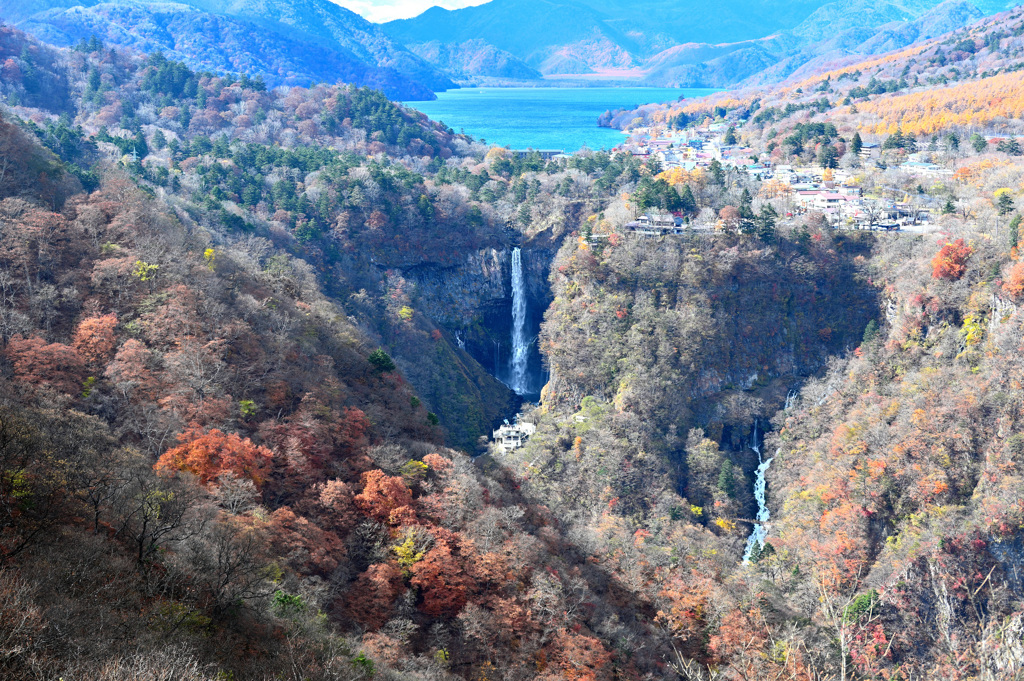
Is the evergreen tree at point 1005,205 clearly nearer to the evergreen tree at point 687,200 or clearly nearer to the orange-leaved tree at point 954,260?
the orange-leaved tree at point 954,260

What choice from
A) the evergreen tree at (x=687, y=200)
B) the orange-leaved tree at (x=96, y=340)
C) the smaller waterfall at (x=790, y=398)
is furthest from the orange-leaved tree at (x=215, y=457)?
the evergreen tree at (x=687, y=200)

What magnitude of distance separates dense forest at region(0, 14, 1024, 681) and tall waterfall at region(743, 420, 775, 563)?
1.83ft

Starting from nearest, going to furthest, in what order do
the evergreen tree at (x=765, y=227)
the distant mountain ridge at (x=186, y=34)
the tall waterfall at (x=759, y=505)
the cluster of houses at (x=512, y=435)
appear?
the tall waterfall at (x=759, y=505)
the cluster of houses at (x=512, y=435)
the evergreen tree at (x=765, y=227)
the distant mountain ridge at (x=186, y=34)

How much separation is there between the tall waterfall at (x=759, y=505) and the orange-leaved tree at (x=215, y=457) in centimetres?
3456

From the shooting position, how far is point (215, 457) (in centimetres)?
→ 2984

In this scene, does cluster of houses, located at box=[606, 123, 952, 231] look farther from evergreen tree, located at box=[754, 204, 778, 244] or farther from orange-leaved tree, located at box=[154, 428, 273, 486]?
orange-leaved tree, located at box=[154, 428, 273, 486]

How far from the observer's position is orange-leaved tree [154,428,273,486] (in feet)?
95.1

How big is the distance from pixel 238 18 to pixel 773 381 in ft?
572

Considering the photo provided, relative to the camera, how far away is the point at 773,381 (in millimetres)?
65438

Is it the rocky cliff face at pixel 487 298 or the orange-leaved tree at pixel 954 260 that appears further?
the rocky cliff face at pixel 487 298

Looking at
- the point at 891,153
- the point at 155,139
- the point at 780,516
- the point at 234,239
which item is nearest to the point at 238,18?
the point at 155,139

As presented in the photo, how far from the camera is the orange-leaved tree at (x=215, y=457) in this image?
1141 inches

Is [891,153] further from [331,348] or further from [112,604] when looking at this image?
[112,604]

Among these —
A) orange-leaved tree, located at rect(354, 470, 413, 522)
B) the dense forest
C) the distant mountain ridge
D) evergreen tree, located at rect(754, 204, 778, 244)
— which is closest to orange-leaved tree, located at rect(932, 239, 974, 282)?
the dense forest
